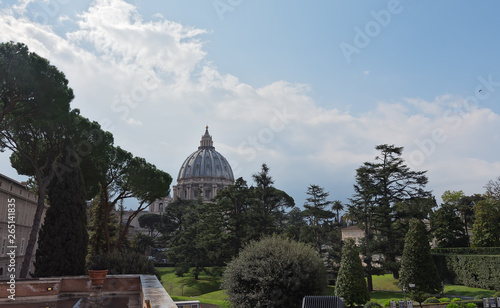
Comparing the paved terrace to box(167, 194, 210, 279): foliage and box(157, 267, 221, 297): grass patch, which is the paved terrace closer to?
box(157, 267, 221, 297): grass patch

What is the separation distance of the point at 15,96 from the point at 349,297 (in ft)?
80.9

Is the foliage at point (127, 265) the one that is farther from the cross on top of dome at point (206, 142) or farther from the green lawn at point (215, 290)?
the cross on top of dome at point (206, 142)

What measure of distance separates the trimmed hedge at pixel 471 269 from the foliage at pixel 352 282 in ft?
37.4

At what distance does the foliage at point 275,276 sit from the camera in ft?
59.5

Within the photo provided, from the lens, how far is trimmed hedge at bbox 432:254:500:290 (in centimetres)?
3103

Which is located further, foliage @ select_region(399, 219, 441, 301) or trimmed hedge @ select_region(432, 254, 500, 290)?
trimmed hedge @ select_region(432, 254, 500, 290)

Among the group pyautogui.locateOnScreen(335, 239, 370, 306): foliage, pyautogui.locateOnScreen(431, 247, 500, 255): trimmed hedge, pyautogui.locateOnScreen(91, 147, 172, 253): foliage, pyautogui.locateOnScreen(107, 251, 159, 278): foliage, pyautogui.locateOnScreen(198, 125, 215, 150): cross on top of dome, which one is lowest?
pyautogui.locateOnScreen(335, 239, 370, 306): foliage

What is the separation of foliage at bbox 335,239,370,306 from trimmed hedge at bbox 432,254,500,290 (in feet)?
37.4

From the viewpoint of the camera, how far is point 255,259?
1917cm

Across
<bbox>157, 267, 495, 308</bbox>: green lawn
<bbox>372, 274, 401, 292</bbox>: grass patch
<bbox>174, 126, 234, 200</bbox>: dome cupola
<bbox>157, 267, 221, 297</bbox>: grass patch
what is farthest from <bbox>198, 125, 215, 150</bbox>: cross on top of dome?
<bbox>372, 274, 401, 292</bbox>: grass patch

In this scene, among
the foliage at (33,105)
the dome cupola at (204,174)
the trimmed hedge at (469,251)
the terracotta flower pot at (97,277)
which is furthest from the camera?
the dome cupola at (204,174)

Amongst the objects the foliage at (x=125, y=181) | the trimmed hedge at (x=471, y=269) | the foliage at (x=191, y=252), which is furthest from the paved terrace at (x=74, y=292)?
the foliage at (x=191, y=252)

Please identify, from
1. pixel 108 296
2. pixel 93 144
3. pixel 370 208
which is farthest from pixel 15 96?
pixel 370 208

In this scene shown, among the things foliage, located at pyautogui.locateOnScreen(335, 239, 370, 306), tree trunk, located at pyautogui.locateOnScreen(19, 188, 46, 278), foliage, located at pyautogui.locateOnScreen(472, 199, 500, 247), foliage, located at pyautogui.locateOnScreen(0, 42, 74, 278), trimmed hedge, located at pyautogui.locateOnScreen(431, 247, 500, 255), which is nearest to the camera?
foliage, located at pyautogui.locateOnScreen(0, 42, 74, 278)
